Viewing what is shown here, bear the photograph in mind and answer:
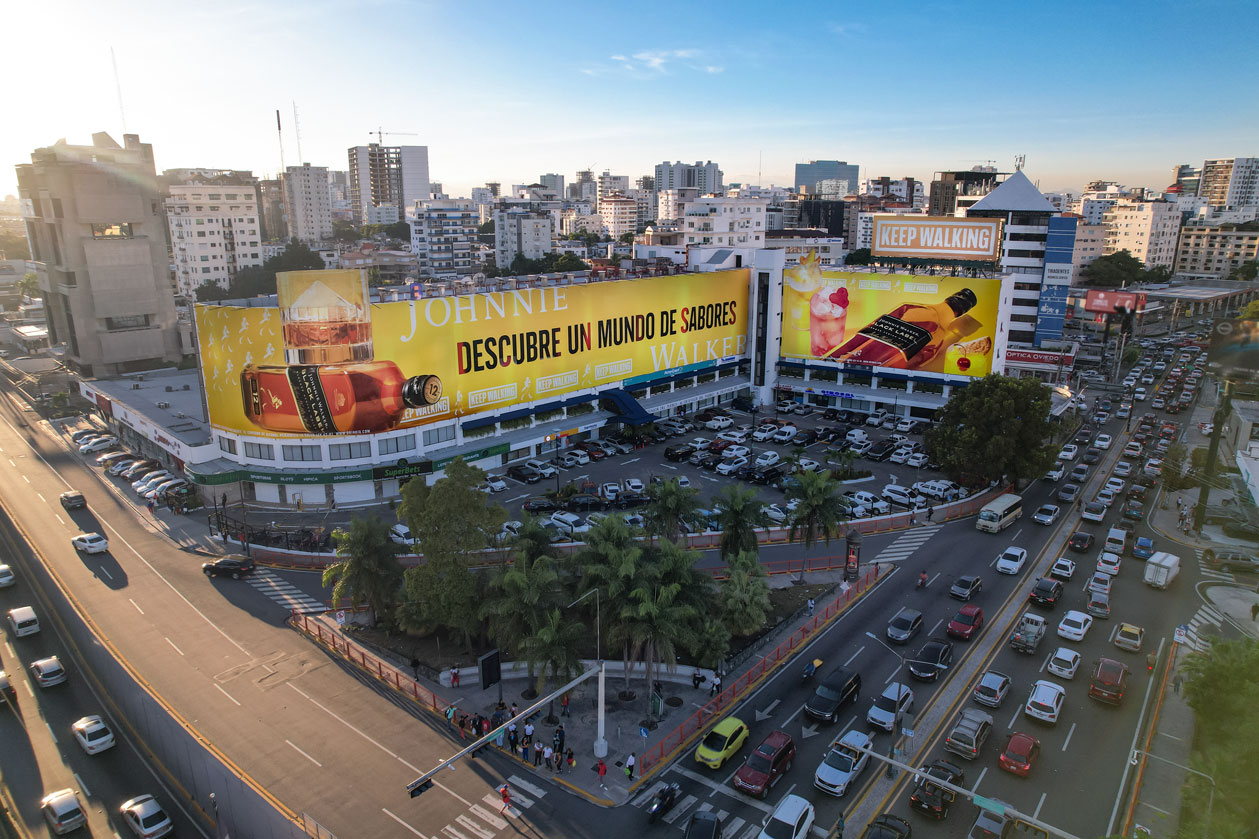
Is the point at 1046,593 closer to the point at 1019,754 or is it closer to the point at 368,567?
the point at 1019,754

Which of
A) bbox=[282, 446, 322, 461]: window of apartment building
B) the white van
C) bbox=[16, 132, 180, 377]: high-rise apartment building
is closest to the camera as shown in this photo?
the white van

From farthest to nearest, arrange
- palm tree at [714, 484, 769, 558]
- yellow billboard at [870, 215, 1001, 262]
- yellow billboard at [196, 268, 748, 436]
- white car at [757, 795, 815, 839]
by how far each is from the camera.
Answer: yellow billboard at [870, 215, 1001, 262]
yellow billboard at [196, 268, 748, 436]
palm tree at [714, 484, 769, 558]
white car at [757, 795, 815, 839]

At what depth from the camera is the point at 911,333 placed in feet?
266

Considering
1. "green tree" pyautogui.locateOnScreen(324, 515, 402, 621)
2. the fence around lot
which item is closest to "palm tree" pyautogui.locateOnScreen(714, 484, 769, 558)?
the fence around lot

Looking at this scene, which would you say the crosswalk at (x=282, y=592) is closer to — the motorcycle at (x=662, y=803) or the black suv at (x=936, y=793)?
the motorcycle at (x=662, y=803)

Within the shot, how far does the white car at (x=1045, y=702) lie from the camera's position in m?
32.6

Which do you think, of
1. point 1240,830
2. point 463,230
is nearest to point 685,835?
point 1240,830

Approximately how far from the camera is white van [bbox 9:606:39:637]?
1602 inches

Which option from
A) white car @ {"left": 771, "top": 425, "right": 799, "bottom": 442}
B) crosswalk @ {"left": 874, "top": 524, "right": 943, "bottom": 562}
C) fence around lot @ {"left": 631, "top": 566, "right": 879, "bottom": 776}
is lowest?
fence around lot @ {"left": 631, "top": 566, "right": 879, "bottom": 776}

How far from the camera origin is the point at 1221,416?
53.5m

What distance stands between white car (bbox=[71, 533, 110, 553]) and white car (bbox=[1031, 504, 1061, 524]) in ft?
212

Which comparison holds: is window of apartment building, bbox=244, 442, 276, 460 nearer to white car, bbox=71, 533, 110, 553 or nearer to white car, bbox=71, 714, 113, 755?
white car, bbox=71, 533, 110, 553

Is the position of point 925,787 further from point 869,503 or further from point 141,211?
point 141,211

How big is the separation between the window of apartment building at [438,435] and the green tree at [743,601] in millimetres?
33101
